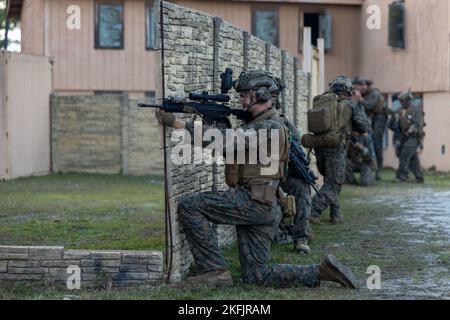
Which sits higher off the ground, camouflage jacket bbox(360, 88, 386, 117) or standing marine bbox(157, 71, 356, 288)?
camouflage jacket bbox(360, 88, 386, 117)

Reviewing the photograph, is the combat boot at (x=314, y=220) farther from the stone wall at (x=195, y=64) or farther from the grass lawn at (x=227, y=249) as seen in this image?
the stone wall at (x=195, y=64)

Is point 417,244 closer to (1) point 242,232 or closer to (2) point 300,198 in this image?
(2) point 300,198

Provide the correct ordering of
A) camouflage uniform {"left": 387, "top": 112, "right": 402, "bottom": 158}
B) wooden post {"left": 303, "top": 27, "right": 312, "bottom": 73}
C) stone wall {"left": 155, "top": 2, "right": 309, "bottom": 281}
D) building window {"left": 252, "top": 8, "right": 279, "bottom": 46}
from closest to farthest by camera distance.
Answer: stone wall {"left": 155, "top": 2, "right": 309, "bottom": 281} → wooden post {"left": 303, "top": 27, "right": 312, "bottom": 73} → camouflage uniform {"left": 387, "top": 112, "right": 402, "bottom": 158} → building window {"left": 252, "top": 8, "right": 279, "bottom": 46}

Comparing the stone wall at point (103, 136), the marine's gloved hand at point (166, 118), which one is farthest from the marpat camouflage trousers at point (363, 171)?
the marine's gloved hand at point (166, 118)

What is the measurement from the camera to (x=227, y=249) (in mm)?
11078

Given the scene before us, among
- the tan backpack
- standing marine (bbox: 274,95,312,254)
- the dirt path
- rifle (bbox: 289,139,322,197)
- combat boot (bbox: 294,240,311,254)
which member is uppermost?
the tan backpack

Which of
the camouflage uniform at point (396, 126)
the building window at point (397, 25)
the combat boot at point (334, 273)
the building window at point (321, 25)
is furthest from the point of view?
the building window at point (321, 25)

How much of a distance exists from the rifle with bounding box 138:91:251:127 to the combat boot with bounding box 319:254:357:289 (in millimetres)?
1422

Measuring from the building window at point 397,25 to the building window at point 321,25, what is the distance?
3.14 metres

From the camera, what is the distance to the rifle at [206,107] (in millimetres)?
8227

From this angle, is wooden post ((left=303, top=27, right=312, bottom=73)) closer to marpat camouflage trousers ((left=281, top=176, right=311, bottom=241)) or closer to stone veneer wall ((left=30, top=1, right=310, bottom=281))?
stone veneer wall ((left=30, top=1, right=310, bottom=281))

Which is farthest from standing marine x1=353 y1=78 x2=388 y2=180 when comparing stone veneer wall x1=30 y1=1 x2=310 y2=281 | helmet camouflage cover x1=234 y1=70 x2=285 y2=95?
helmet camouflage cover x1=234 y1=70 x2=285 y2=95

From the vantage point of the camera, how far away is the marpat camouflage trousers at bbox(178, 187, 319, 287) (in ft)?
28.0

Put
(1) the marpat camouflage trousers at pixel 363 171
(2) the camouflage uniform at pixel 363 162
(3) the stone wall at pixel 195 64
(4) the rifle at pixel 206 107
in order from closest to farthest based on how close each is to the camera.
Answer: (4) the rifle at pixel 206 107 → (3) the stone wall at pixel 195 64 → (2) the camouflage uniform at pixel 363 162 → (1) the marpat camouflage trousers at pixel 363 171
